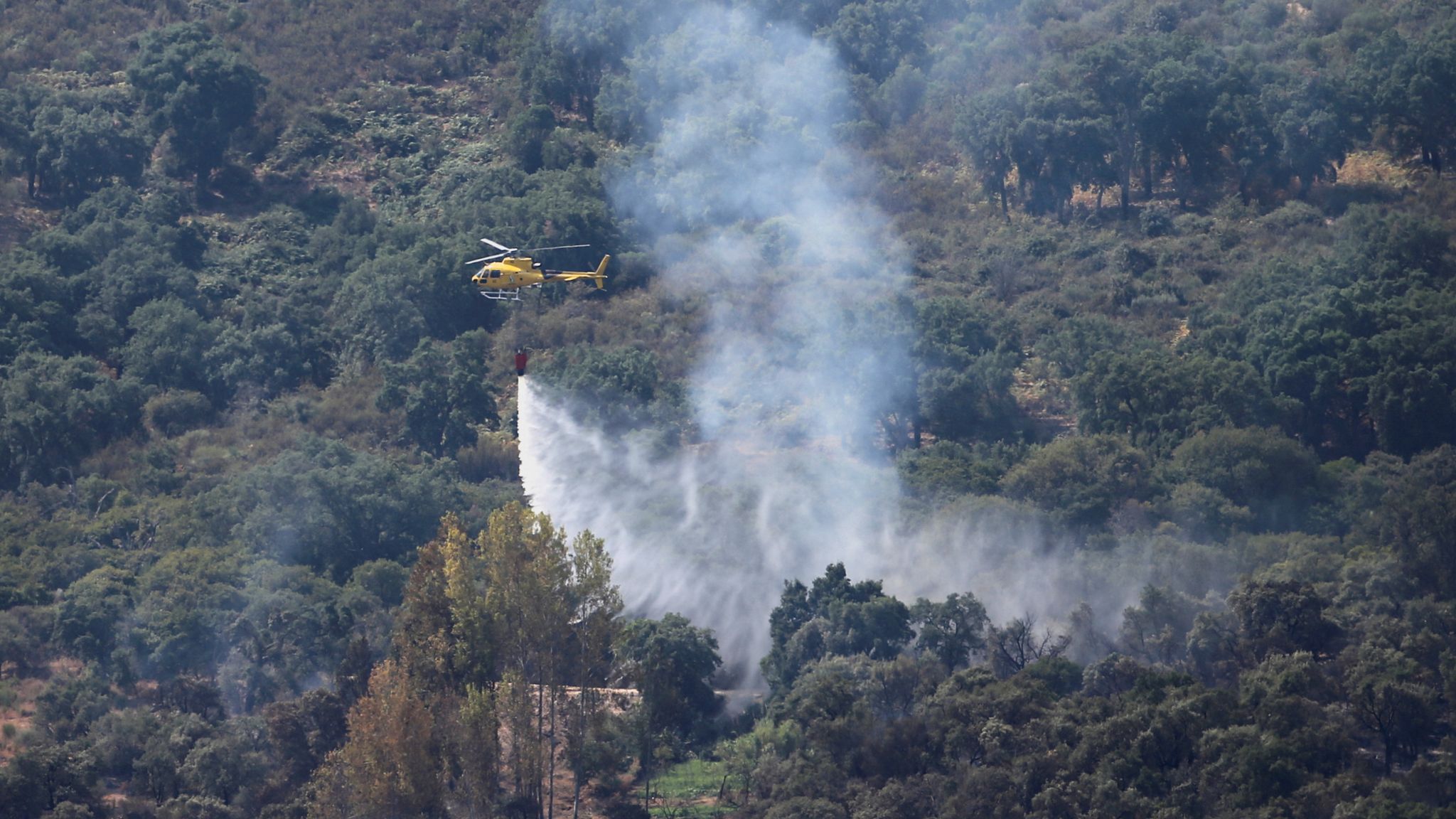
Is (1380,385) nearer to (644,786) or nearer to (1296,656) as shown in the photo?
(1296,656)

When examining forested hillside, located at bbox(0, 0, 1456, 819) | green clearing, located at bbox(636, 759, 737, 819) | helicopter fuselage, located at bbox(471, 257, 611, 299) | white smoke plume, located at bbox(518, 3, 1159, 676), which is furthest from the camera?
helicopter fuselage, located at bbox(471, 257, 611, 299)

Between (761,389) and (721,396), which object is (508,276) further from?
(761,389)

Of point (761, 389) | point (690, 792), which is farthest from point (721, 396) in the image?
point (690, 792)

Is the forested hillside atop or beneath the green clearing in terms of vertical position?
atop

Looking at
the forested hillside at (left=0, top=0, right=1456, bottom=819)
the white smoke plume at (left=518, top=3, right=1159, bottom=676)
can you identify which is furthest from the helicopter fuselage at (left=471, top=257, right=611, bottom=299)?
the white smoke plume at (left=518, top=3, right=1159, bottom=676)

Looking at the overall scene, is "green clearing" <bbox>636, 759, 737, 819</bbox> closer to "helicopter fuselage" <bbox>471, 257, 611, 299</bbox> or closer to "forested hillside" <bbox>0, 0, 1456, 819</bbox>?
"forested hillside" <bbox>0, 0, 1456, 819</bbox>

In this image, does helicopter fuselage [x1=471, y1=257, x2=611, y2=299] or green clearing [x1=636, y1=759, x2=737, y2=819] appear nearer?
green clearing [x1=636, y1=759, x2=737, y2=819]
